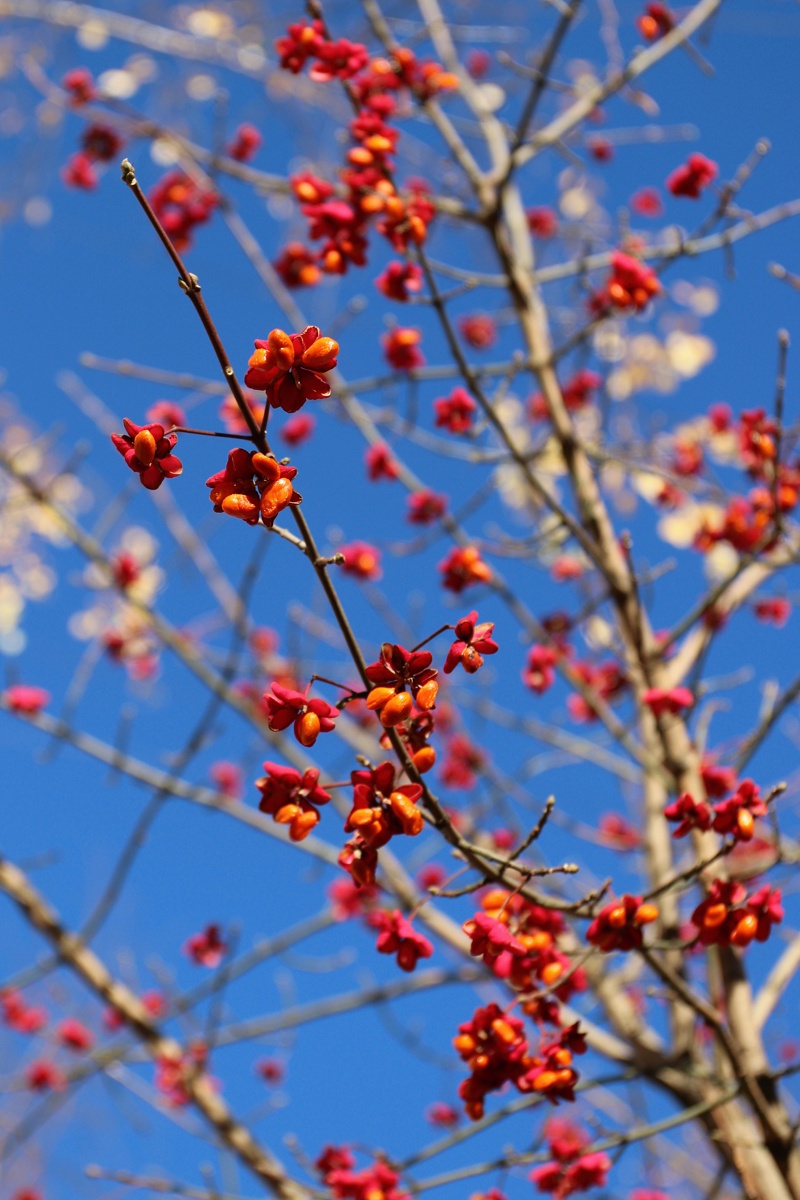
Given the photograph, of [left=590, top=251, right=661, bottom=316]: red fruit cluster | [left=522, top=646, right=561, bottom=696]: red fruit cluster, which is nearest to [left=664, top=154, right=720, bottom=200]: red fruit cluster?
[left=590, top=251, right=661, bottom=316]: red fruit cluster

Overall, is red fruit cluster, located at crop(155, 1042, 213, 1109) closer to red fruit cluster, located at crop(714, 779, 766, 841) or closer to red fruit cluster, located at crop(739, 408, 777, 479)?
red fruit cluster, located at crop(714, 779, 766, 841)

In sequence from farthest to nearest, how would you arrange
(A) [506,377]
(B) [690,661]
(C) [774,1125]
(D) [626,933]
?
(B) [690,661] → (A) [506,377] → (C) [774,1125] → (D) [626,933]

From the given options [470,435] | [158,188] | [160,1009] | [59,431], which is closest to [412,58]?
[158,188]

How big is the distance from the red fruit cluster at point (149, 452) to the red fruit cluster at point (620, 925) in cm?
116

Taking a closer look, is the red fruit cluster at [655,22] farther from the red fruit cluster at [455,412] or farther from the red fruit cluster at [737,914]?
the red fruit cluster at [737,914]

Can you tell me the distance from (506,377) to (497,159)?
55.1 inches

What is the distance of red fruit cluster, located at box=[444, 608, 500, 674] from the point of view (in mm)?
1604

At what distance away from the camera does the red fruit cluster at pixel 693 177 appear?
3744mm

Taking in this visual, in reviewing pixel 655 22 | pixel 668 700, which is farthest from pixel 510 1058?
pixel 655 22

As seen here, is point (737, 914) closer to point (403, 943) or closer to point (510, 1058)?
point (510, 1058)

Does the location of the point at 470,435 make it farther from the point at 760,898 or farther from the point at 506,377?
the point at 760,898

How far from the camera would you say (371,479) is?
435cm

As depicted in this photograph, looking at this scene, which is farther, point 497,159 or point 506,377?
point 497,159

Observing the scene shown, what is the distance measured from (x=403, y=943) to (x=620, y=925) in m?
0.42
